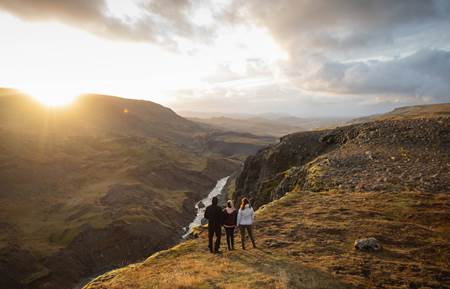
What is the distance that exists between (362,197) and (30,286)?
60.5 metres

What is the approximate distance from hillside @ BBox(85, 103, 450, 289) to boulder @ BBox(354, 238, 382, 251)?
0.36 m

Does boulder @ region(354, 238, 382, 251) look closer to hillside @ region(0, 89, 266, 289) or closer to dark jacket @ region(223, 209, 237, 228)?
dark jacket @ region(223, 209, 237, 228)

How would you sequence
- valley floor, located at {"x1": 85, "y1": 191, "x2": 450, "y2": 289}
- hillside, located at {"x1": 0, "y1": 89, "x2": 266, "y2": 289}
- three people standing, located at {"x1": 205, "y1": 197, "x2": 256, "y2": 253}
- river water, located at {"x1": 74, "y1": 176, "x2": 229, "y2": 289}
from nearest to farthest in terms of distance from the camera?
valley floor, located at {"x1": 85, "y1": 191, "x2": 450, "y2": 289} < three people standing, located at {"x1": 205, "y1": 197, "x2": 256, "y2": 253} < river water, located at {"x1": 74, "y1": 176, "x2": 229, "y2": 289} < hillside, located at {"x1": 0, "y1": 89, "x2": 266, "y2": 289}

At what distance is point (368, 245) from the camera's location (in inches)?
758

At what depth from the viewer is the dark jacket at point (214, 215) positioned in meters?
20.1

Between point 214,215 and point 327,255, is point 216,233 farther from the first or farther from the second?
point 327,255

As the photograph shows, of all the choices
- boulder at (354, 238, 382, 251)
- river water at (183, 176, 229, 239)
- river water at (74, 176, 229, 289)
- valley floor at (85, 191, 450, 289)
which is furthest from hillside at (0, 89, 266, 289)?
boulder at (354, 238, 382, 251)

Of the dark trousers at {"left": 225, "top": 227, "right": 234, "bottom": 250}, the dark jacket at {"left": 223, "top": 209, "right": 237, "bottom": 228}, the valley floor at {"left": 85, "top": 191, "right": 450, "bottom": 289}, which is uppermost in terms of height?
the dark jacket at {"left": 223, "top": 209, "right": 237, "bottom": 228}

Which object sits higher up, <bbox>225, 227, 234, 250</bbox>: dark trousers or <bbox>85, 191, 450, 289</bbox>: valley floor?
<bbox>225, 227, 234, 250</bbox>: dark trousers

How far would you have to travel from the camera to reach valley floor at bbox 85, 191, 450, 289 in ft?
51.2

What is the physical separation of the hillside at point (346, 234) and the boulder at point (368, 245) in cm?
36

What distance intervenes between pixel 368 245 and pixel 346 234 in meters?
2.78

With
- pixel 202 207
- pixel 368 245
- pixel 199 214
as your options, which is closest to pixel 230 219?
pixel 368 245

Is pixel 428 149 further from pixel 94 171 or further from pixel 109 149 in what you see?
pixel 109 149
